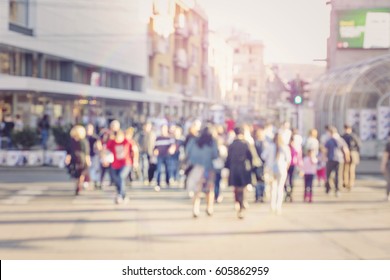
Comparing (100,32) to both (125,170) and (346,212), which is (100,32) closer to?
(125,170)

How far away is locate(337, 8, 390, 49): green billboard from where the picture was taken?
24625mm

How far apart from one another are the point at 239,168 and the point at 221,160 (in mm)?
2117

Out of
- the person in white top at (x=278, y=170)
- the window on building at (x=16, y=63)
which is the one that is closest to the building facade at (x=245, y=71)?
the person in white top at (x=278, y=170)

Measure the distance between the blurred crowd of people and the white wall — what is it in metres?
3.30

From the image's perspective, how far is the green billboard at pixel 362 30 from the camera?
2462cm

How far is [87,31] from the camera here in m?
24.2

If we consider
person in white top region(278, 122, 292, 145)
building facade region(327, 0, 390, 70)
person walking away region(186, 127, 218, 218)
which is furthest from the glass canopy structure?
person walking away region(186, 127, 218, 218)

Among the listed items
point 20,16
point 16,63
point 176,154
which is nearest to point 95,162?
point 176,154

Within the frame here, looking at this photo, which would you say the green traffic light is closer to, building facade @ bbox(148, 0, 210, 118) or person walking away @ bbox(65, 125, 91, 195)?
building facade @ bbox(148, 0, 210, 118)

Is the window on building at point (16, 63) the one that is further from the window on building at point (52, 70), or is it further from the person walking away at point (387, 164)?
the person walking away at point (387, 164)

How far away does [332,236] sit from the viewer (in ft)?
25.9

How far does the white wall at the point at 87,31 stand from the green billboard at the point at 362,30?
27.4 ft

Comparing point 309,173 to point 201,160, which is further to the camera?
point 309,173

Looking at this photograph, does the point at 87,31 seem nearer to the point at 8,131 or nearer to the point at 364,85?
the point at 8,131
